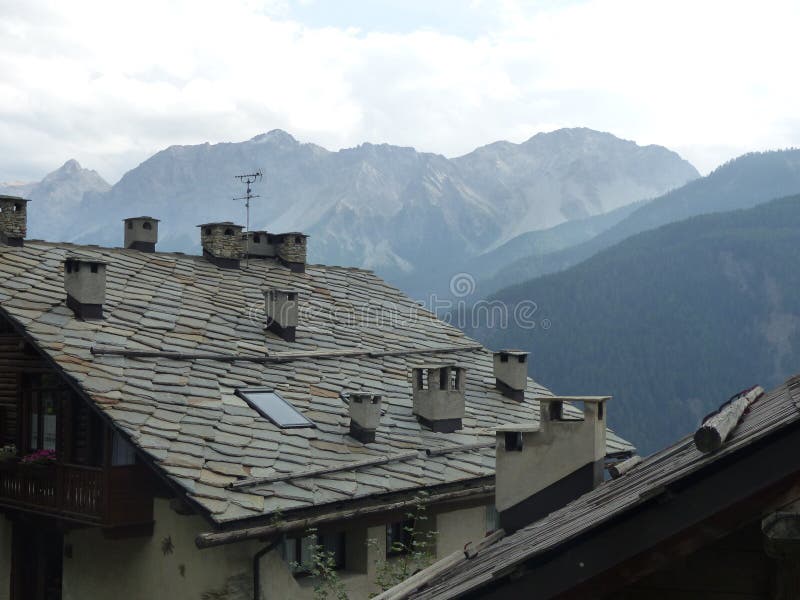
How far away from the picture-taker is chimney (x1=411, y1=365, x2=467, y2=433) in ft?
66.6

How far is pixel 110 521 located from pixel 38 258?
7.59m

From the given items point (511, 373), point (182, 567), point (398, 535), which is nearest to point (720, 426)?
point (182, 567)

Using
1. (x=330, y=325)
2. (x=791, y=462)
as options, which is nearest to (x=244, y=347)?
(x=330, y=325)

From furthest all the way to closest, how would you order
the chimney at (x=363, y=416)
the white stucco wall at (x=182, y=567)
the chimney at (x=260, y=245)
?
1. the chimney at (x=260, y=245)
2. the chimney at (x=363, y=416)
3. the white stucco wall at (x=182, y=567)

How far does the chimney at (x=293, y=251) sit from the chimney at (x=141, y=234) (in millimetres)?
3533

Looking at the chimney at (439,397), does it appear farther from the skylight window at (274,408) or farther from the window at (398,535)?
the skylight window at (274,408)

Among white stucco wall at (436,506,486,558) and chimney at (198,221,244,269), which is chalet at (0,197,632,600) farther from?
chimney at (198,221,244,269)

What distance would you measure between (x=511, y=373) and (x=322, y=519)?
9.95 metres

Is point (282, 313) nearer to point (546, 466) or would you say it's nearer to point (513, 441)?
point (513, 441)

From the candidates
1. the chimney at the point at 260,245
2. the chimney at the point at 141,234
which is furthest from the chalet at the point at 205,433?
the chimney at the point at 260,245

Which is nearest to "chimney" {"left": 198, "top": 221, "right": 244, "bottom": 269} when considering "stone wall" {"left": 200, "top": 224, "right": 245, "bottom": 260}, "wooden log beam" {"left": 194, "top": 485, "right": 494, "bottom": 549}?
"stone wall" {"left": 200, "top": 224, "right": 245, "bottom": 260}

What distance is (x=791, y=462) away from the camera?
398 cm

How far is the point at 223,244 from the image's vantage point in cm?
2519

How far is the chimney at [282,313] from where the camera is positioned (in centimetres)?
2191
